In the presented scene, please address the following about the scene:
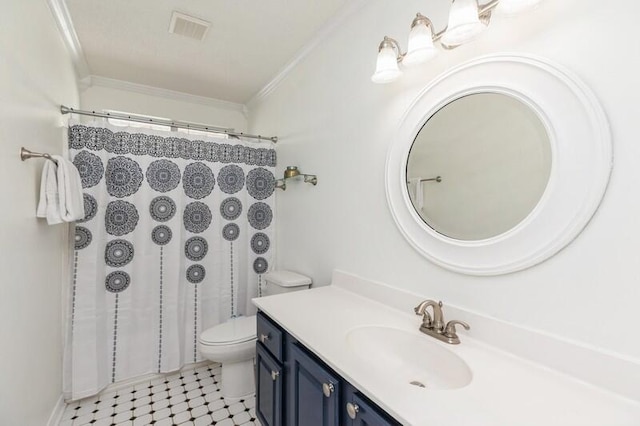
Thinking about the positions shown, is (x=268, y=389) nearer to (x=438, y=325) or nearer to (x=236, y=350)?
(x=236, y=350)

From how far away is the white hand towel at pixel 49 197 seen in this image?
143 cm

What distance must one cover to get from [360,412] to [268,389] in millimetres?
779

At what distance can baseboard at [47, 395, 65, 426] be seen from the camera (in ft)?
5.40

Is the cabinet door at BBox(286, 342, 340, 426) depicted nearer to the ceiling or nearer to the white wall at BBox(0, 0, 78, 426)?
the white wall at BBox(0, 0, 78, 426)

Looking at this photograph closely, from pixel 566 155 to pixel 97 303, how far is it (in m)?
2.61

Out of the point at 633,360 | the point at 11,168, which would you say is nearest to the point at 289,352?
the point at 633,360

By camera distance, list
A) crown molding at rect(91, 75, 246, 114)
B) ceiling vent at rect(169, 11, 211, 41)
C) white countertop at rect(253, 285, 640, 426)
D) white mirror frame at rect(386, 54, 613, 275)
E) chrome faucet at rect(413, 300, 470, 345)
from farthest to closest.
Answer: crown molding at rect(91, 75, 246, 114) < ceiling vent at rect(169, 11, 211, 41) < chrome faucet at rect(413, 300, 470, 345) < white mirror frame at rect(386, 54, 613, 275) < white countertop at rect(253, 285, 640, 426)

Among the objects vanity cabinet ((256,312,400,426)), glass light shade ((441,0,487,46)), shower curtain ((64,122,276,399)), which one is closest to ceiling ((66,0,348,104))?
shower curtain ((64,122,276,399))

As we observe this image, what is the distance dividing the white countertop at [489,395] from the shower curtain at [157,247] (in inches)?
56.2

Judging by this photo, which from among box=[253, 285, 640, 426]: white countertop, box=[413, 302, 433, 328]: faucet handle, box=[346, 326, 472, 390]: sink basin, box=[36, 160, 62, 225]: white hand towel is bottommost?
box=[346, 326, 472, 390]: sink basin

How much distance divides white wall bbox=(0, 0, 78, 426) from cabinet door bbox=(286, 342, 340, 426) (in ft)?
3.50

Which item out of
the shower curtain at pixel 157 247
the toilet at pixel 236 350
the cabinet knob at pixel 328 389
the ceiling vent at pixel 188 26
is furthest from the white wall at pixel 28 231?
the cabinet knob at pixel 328 389

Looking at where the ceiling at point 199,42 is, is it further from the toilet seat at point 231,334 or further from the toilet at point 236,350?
the toilet seat at point 231,334

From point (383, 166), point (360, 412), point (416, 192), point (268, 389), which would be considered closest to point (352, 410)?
point (360, 412)
